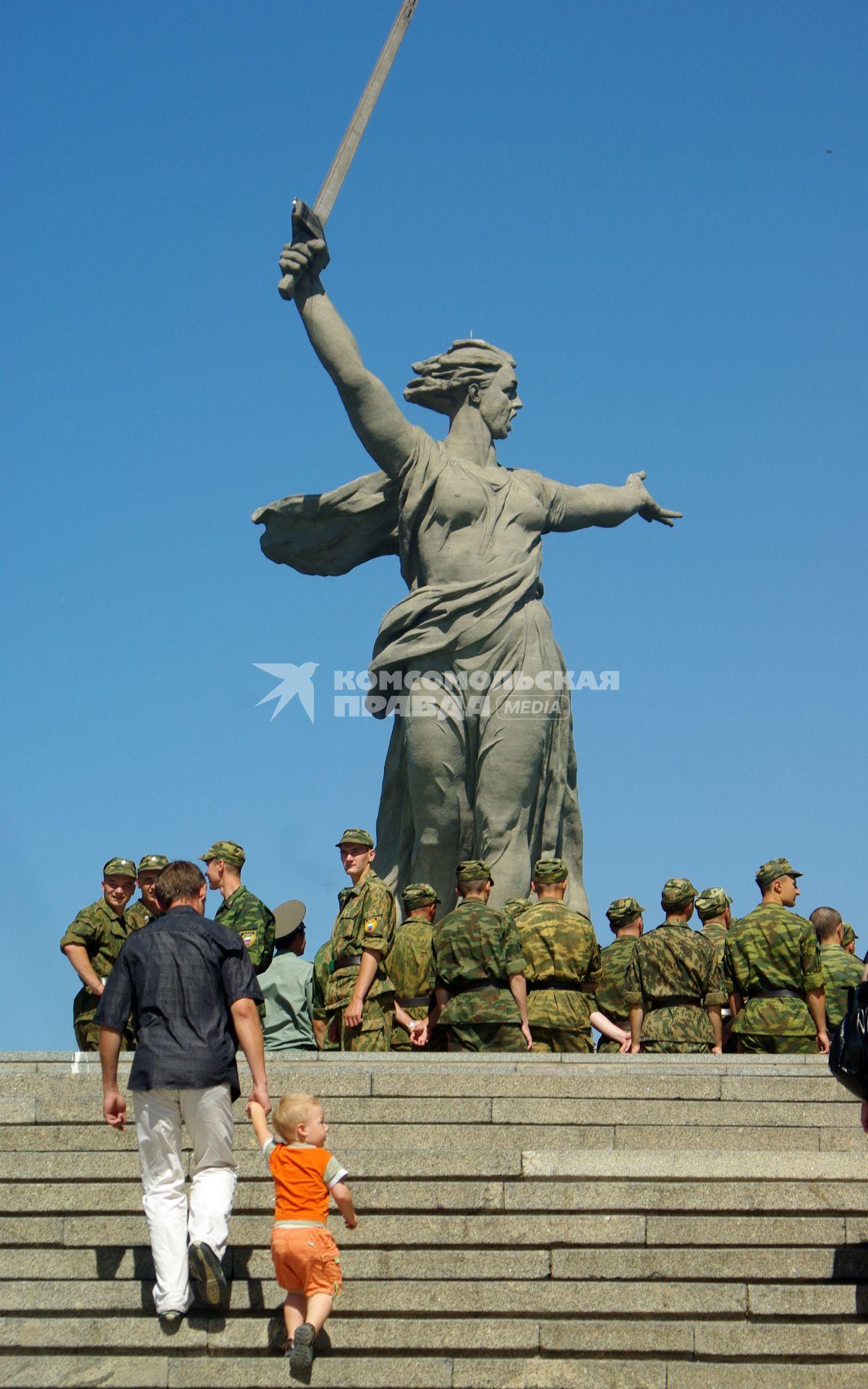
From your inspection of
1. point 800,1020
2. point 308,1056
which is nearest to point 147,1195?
point 308,1056

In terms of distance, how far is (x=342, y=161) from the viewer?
15.1 metres

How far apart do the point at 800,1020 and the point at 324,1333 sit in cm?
421

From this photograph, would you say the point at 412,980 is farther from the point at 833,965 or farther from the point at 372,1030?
the point at 833,965

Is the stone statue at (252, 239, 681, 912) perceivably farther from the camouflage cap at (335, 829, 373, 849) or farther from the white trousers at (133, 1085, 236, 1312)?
the white trousers at (133, 1085, 236, 1312)

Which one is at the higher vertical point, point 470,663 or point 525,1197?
point 470,663

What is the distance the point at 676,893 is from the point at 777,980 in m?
0.85

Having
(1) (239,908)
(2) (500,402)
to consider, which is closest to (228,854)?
(1) (239,908)

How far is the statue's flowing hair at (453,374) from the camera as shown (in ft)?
51.9

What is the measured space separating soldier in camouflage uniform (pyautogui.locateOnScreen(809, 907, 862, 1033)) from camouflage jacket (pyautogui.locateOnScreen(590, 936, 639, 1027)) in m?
1.10

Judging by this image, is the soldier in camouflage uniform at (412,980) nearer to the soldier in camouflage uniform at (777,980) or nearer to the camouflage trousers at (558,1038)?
the camouflage trousers at (558,1038)

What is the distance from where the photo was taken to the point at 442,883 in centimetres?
1497

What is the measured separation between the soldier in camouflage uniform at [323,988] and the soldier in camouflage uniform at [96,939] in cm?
106

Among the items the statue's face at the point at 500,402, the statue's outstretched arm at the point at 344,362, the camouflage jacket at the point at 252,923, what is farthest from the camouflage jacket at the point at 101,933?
the statue's face at the point at 500,402

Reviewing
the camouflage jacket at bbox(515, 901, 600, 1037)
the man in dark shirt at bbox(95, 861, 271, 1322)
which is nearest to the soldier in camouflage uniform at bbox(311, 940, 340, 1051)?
the camouflage jacket at bbox(515, 901, 600, 1037)
